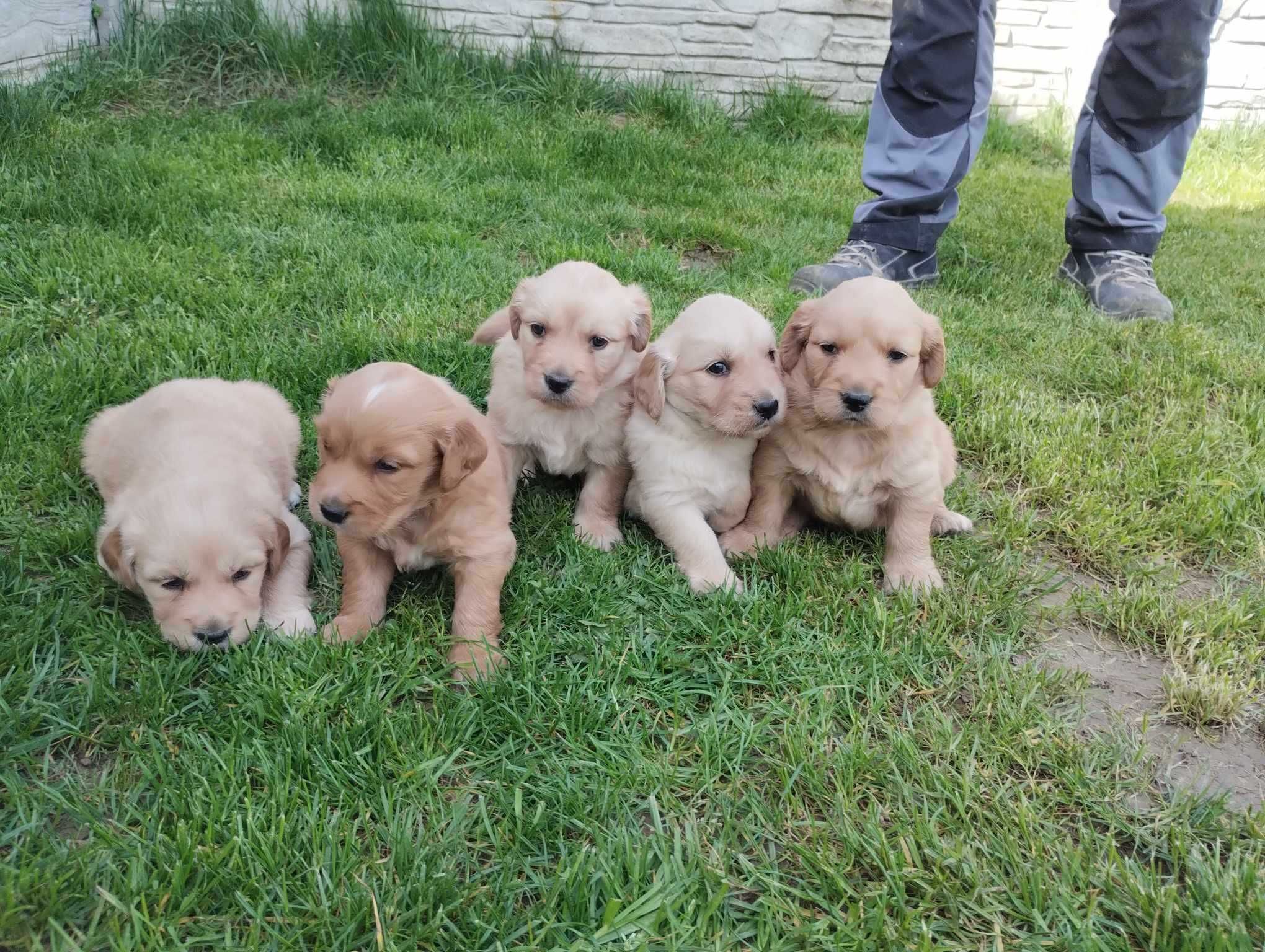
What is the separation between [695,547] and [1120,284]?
3.54 m

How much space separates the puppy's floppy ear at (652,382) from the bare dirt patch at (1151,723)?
1.27m

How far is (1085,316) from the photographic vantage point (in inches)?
184

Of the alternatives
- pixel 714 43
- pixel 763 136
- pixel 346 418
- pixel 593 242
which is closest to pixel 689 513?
pixel 346 418

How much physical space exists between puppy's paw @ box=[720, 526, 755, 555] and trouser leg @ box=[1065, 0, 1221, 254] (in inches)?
137

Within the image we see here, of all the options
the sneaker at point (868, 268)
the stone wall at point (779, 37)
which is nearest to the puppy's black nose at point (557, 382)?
the sneaker at point (868, 268)

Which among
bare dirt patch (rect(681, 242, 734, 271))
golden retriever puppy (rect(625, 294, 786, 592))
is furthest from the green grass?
bare dirt patch (rect(681, 242, 734, 271))

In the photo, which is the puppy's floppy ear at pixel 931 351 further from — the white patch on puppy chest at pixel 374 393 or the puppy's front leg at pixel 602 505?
the white patch on puppy chest at pixel 374 393

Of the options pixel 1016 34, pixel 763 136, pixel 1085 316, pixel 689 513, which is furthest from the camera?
pixel 1016 34

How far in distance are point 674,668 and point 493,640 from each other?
482 mm

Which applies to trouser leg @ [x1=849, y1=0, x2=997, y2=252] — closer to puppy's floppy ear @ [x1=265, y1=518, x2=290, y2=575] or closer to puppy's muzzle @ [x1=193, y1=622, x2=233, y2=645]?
puppy's floppy ear @ [x1=265, y1=518, x2=290, y2=575]

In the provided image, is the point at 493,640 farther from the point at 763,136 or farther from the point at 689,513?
the point at 763,136

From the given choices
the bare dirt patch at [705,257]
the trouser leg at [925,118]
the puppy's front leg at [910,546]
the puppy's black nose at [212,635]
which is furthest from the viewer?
the bare dirt patch at [705,257]

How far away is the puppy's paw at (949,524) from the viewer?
115 inches

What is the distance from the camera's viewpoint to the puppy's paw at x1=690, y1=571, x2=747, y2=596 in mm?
2574
